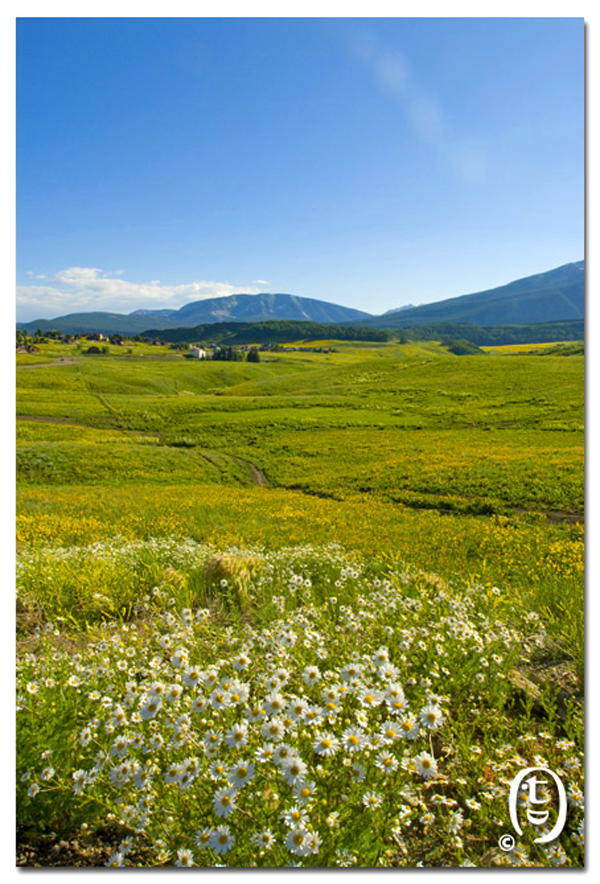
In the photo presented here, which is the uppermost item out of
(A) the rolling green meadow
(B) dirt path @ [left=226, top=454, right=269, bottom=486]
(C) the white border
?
(C) the white border

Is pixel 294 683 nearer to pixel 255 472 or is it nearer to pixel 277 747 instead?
pixel 277 747

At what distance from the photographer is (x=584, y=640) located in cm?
368

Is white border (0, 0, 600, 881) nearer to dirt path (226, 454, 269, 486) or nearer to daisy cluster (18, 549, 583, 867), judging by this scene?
daisy cluster (18, 549, 583, 867)

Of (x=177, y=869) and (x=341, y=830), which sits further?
(x=177, y=869)

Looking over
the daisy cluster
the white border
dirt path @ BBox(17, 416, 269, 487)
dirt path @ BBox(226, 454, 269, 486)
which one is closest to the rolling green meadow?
the daisy cluster

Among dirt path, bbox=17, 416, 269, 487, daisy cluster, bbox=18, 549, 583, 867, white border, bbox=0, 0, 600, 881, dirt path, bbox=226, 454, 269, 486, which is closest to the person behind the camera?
daisy cluster, bbox=18, 549, 583, 867

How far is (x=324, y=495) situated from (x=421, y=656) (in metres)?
15.2

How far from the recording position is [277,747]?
1960 mm

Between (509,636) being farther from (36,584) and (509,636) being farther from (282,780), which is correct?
(36,584)

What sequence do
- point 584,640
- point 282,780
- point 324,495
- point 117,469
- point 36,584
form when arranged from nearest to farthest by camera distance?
1. point 282,780
2. point 584,640
3. point 36,584
4. point 324,495
5. point 117,469

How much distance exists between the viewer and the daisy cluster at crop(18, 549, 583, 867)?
207cm
